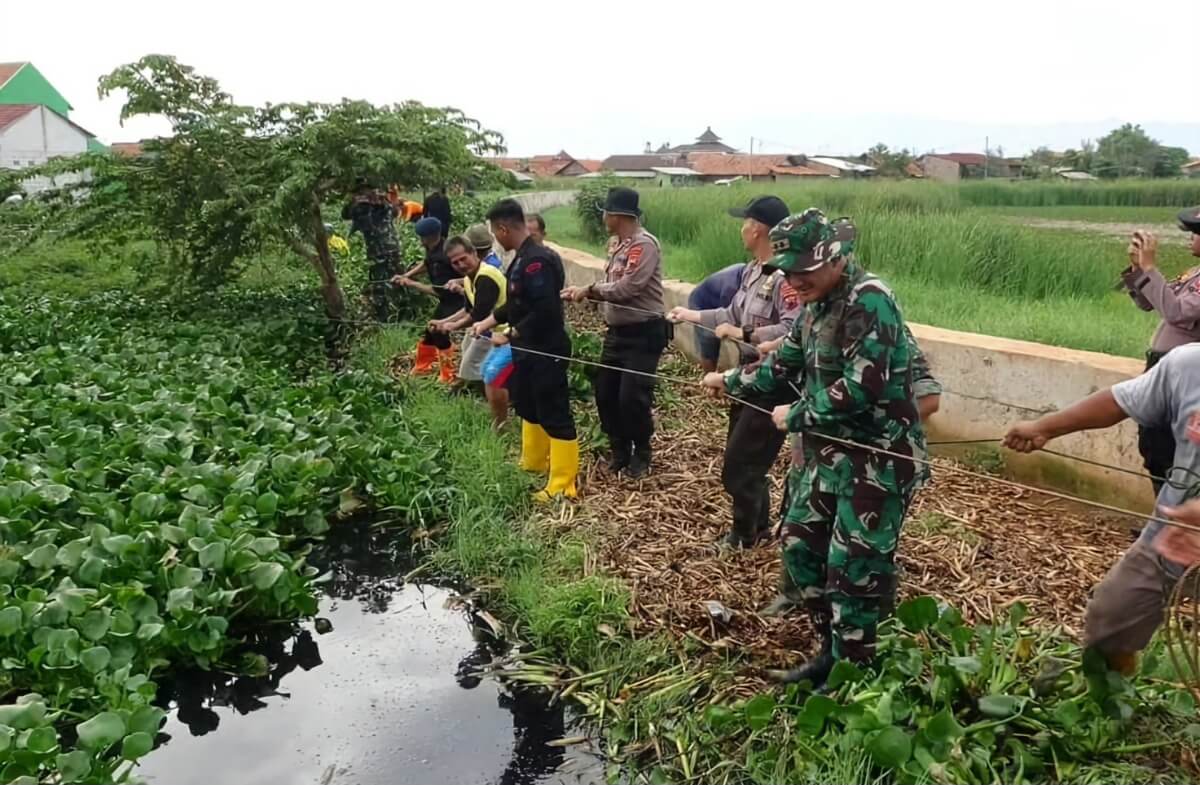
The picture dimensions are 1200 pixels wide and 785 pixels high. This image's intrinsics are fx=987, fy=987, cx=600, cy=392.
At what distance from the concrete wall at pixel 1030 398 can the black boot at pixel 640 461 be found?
5.57ft

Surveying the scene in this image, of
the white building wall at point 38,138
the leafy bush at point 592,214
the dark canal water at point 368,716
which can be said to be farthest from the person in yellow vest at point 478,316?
the white building wall at point 38,138

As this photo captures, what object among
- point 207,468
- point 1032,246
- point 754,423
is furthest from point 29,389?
point 1032,246

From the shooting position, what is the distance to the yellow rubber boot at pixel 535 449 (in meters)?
5.71

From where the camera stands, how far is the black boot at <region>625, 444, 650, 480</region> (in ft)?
18.7

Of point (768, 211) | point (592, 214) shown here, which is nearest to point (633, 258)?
point (768, 211)

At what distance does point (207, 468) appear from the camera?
5098 mm

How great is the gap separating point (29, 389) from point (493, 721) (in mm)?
4537

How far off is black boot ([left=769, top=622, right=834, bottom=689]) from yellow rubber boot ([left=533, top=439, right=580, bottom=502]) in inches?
86.5

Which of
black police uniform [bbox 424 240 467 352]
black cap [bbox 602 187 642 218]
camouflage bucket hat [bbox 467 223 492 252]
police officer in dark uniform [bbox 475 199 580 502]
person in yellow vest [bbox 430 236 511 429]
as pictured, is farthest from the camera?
black police uniform [bbox 424 240 467 352]

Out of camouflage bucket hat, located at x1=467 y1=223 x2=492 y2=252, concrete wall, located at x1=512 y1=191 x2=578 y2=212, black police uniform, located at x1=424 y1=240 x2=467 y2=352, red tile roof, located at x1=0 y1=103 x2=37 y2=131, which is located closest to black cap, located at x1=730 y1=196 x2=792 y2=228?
camouflage bucket hat, located at x1=467 y1=223 x2=492 y2=252

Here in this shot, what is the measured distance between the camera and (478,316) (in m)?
6.27

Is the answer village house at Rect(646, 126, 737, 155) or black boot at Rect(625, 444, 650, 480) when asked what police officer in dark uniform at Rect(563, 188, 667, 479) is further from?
village house at Rect(646, 126, 737, 155)

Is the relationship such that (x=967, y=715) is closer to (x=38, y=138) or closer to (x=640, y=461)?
(x=640, y=461)

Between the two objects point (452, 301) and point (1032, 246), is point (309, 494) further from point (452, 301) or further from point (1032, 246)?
point (1032, 246)
